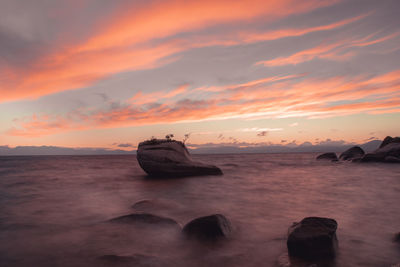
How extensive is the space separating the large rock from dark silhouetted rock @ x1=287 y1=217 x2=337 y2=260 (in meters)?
12.7

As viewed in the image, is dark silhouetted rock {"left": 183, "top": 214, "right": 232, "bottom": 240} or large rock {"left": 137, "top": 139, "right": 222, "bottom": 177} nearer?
dark silhouetted rock {"left": 183, "top": 214, "right": 232, "bottom": 240}

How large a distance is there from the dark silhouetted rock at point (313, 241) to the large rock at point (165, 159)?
12747 mm

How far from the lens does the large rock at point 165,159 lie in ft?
54.3

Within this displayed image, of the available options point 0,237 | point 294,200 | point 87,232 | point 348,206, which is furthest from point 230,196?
point 0,237

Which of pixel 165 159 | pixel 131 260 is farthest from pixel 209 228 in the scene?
pixel 165 159

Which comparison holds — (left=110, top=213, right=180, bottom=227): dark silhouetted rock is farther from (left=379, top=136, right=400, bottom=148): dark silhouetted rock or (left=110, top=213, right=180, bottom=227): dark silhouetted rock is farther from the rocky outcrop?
(left=379, top=136, right=400, bottom=148): dark silhouetted rock

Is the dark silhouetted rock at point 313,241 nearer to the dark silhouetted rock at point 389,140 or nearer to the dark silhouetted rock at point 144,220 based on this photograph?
the dark silhouetted rock at point 144,220

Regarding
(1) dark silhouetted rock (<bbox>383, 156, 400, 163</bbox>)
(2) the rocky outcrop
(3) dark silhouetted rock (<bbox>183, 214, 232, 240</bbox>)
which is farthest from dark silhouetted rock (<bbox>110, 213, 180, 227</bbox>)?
(2) the rocky outcrop

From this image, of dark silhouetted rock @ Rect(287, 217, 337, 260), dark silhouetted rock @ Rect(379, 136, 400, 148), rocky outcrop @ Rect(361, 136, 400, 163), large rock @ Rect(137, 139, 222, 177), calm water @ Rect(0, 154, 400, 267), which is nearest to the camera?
dark silhouetted rock @ Rect(287, 217, 337, 260)

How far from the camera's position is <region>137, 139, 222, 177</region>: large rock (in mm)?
16562

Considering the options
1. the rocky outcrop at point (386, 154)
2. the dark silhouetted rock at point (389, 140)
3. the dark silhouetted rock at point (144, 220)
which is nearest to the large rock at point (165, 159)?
the dark silhouetted rock at point (144, 220)

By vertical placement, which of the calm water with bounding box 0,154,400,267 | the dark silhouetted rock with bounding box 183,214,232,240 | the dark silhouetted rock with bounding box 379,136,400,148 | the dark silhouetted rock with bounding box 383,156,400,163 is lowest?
the dark silhouetted rock with bounding box 383,156,400,163

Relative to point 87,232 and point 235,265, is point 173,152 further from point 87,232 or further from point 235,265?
point 235,265

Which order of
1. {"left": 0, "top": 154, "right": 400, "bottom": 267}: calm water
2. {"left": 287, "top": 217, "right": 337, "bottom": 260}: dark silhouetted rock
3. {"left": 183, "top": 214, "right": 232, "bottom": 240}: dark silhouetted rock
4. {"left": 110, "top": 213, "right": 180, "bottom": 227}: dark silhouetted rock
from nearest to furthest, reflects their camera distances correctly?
{"left": 287, "top": 217, "right": 337, "bottom": 260}: dark silhouetted rock → {"left": 0, "top": 154, "right": 400, "bottom": 267}: calm water → {"left": 183, "top": 214, "right": 232, "bottom": 240}: dark silhouetted rock → {"left": 110, "top": 213, "right": 180, "bottom": 227}: dark silhouetted rock
